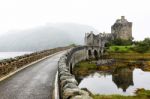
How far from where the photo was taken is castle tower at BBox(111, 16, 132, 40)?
158375mm

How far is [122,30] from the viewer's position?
15838 cm

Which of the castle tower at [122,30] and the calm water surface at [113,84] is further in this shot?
the castle tower at [122,30]

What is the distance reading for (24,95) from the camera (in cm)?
1842

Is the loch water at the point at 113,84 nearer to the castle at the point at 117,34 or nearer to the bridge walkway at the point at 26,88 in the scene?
the bridge walkway at the point at 26,88

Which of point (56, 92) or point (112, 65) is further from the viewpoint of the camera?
point (112, 65)

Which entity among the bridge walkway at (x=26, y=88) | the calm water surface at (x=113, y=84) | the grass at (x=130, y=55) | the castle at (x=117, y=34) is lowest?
the calm water surface at (x=113, y=84)

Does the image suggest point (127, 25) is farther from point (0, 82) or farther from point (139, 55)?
point (0, 82)

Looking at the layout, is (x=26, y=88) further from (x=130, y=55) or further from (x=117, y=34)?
(x=117, y=34)

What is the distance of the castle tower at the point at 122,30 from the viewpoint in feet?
520

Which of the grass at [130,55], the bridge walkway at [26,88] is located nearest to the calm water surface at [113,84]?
the bridge walkway at [26,88]

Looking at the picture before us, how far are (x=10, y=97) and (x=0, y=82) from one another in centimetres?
639

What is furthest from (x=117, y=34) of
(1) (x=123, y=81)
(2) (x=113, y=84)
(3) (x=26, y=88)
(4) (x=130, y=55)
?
(3) (x=26, y=88)

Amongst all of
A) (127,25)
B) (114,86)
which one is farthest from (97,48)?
(114,86)

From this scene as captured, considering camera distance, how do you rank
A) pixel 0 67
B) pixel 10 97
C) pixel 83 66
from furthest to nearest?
pixel 83 66 < pixel 0 67 < pixel 10 97
